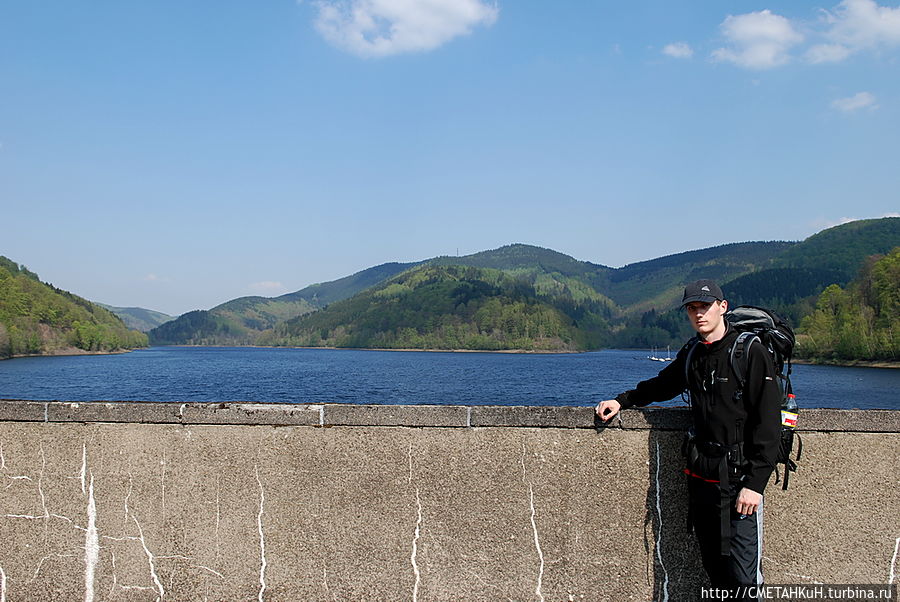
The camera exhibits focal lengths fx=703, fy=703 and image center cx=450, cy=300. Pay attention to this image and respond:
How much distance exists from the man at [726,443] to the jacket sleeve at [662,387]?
17 centimetres

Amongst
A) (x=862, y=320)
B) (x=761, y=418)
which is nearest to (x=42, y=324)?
(x=862, y=320)

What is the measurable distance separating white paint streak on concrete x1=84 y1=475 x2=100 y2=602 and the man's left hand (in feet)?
12.8

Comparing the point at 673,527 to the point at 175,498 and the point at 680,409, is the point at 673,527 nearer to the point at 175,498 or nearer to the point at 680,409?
the point at 680,409

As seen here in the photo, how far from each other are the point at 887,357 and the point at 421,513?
11200 cm

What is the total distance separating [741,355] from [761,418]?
0.35m

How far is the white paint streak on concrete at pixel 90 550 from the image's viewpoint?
449 centimetres

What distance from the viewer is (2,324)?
136 metres

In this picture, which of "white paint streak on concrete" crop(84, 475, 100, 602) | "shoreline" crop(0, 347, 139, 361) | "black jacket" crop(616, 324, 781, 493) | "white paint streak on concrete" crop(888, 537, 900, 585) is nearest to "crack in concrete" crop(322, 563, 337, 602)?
"white paint streak on concrete" crop(84, 475, 100, 602)

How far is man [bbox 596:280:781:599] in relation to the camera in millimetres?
3670

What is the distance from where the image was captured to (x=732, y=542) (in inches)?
152

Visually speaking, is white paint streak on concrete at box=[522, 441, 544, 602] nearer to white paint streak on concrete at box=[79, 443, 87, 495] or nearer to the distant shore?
white paint streak on concrete at box=[79, 443, 87, 495]

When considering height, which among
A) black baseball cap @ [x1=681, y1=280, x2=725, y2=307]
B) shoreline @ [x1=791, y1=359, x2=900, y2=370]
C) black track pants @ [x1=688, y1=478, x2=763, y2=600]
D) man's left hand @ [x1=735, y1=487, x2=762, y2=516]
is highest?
black baseball cap @ [x1=681, y1=280, x2=725, y2=307]

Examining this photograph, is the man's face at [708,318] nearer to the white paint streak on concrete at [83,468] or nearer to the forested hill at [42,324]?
the white paint streak on concrete at [83,468]

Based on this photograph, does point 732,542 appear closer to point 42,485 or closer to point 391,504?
point 391,504
